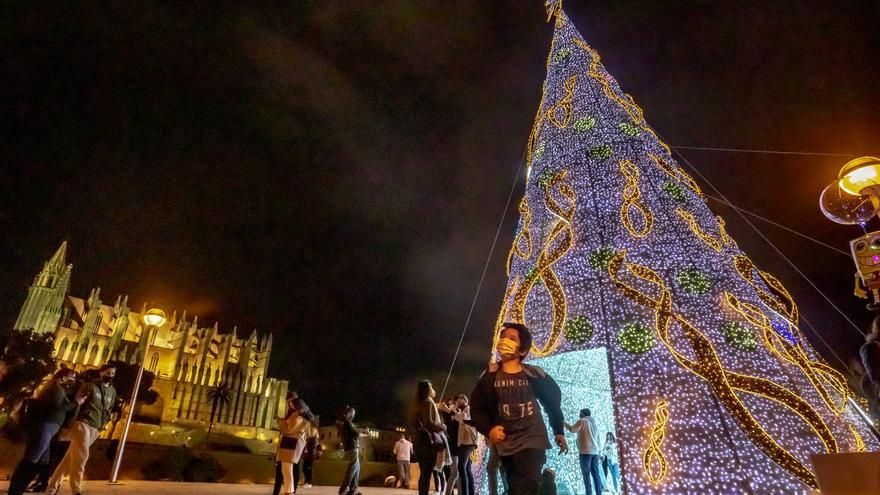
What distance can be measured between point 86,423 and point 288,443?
2.19 metres

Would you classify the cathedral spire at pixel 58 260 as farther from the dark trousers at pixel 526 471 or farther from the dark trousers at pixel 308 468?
the dark trousers at pixel 526 471

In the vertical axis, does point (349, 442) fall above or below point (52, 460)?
above

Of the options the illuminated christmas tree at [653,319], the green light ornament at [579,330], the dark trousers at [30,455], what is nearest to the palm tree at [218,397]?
the illuminated christmas tree at [653,319]

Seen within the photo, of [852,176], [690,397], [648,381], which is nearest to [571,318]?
[648,381]

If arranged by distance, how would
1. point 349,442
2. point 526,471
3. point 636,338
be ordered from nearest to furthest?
point 526,471 → point 636,338 → point 349,442

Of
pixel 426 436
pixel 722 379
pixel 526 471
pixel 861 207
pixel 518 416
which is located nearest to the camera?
pixel 526 471

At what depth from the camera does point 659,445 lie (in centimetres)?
498

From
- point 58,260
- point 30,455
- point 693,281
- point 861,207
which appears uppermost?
point 58,260

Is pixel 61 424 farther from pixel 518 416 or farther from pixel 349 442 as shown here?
pixel 518 416

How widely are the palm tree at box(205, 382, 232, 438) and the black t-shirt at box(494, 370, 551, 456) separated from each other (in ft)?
213

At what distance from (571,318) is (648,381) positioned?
1.27 m

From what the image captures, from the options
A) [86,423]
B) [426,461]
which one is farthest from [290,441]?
[86,423]

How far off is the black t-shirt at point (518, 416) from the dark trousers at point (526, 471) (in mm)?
38

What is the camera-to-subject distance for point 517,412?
276cm
